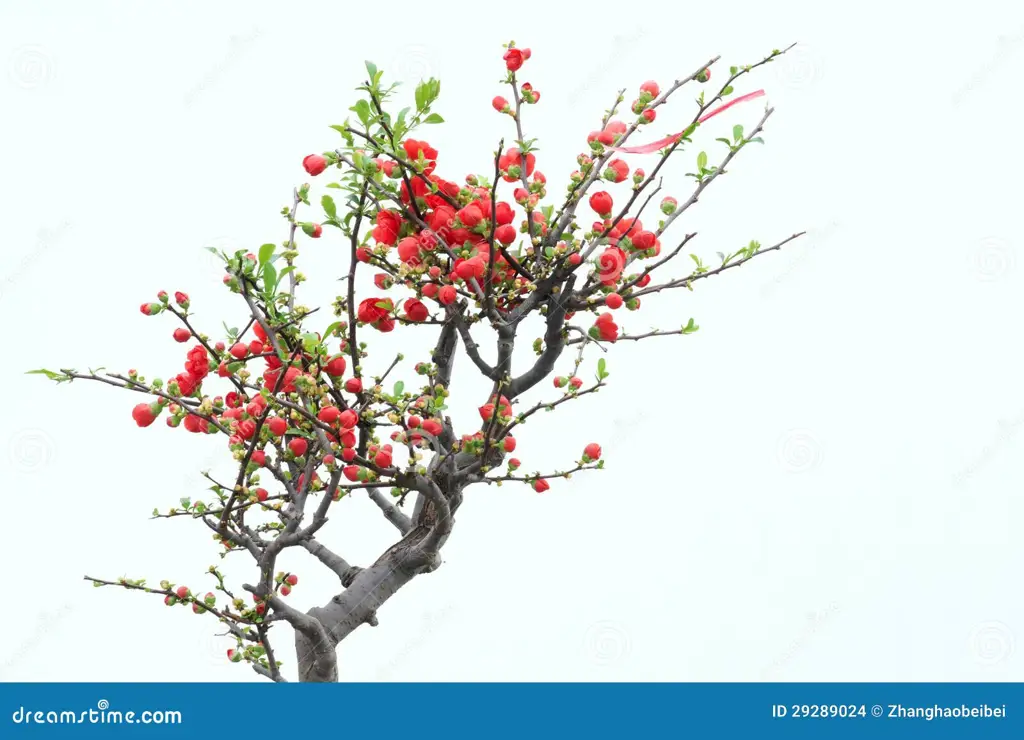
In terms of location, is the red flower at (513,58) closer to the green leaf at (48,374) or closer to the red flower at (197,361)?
the red flower at (197,361)

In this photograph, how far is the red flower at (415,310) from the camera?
2.72 m

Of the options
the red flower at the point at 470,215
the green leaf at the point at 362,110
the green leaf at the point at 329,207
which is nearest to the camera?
the green leaf at the point at 362,110

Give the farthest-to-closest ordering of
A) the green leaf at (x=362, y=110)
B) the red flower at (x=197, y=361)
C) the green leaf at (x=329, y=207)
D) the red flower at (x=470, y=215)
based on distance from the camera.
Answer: the red flower at (x=197, y=361)
the green leaf at (x=329, y=207)
the red flower at (x=470, y=215)
the green leaf at (x=362, y=110)

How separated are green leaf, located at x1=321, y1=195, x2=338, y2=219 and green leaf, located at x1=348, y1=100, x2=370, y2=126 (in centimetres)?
30

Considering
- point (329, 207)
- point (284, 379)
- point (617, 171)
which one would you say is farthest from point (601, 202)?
point (284, 379)

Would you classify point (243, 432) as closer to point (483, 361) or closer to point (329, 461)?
point (329, 461)

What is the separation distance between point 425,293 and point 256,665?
4.00 ft

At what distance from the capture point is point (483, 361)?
2.74 m

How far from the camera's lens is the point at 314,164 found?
8.34 ft

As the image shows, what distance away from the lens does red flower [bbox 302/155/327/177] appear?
2.54 m

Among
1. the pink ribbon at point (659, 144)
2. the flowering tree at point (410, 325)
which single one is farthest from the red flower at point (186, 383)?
the pink ribbon at point (659, 144)

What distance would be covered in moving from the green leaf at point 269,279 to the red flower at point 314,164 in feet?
0.89

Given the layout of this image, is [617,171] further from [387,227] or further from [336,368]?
[336,368]

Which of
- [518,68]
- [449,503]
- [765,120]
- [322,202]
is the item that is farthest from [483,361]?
[765,120]
